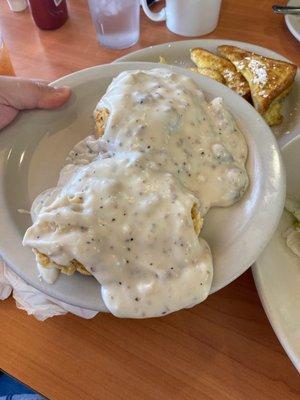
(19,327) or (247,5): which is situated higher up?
(247,5)

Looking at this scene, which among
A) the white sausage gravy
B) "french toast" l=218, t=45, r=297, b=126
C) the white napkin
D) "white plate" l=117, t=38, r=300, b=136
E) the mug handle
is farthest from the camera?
the mug handle

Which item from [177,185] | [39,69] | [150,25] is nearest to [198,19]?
→ [150,25]

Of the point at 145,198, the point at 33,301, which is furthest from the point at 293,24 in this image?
the point at 33,301

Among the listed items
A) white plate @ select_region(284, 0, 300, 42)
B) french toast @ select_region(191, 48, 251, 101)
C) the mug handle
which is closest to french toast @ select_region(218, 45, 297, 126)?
french toast @ select_region(191, 48, 251, 101)

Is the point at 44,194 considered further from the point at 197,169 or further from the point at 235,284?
the point at 235,284

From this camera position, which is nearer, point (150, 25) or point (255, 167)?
point (255, 167)

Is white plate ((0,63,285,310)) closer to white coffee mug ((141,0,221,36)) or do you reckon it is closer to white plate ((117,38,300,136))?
white plate ((117,38,300,136))

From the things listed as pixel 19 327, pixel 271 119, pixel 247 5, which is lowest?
pixel 19 327
